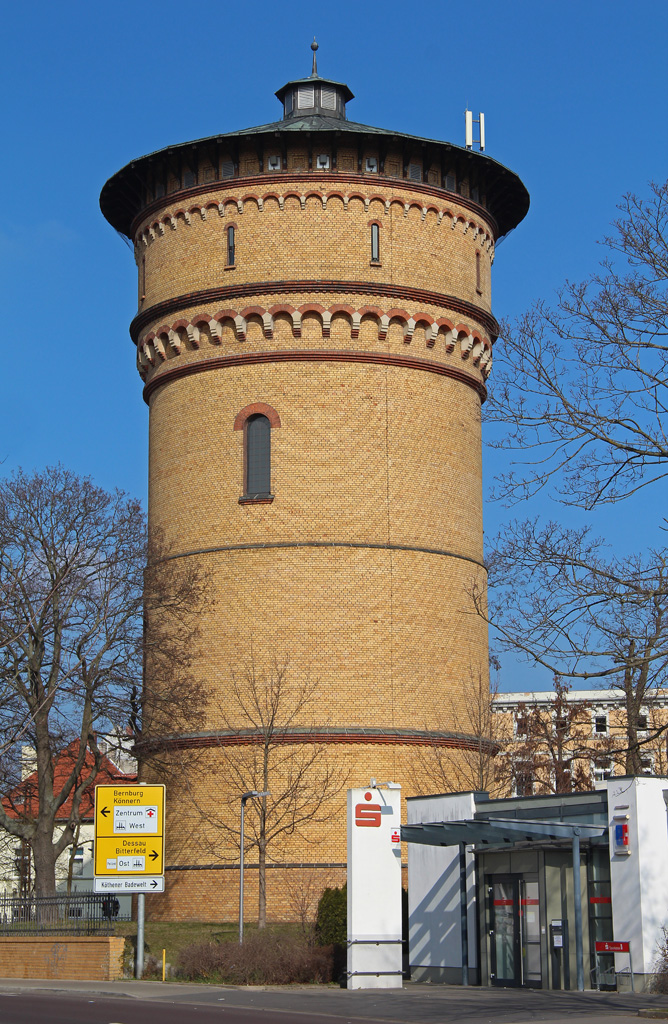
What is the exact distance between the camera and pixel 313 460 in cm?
3166

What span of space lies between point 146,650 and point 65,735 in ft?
9.49

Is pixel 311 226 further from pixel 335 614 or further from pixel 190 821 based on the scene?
pixel 190 821

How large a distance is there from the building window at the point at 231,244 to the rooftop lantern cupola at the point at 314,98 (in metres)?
6.06

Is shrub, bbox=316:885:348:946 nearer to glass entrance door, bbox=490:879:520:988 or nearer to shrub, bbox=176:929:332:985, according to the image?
shrub, bbox=176:929:332:985

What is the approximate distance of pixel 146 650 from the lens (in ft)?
109

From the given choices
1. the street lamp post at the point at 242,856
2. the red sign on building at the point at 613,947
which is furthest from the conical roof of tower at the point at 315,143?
the red sign on building at the point at 613,947

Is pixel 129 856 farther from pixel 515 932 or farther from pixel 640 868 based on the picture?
pixel 640 868

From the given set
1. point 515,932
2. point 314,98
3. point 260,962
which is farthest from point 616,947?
point 314,98

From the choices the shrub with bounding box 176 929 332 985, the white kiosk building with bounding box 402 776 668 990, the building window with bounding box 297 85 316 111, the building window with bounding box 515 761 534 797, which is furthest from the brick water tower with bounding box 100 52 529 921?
the building window with bounding box 515 761 534 797

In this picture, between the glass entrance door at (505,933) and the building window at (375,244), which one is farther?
the building window at (375,244)

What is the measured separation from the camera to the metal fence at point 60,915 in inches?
1089

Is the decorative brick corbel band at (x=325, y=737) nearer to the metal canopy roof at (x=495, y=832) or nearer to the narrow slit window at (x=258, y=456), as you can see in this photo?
→ the narrow slit window at (x=258, y=456)

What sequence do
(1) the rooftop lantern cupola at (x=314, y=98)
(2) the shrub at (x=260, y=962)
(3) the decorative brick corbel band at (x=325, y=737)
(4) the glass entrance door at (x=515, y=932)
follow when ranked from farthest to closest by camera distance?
(1) the rooftop lantern cupola at (x=314, y=98), (3) the decorative brick corbel band at (x=325, y=737), (2) the shrub at (x=260, y=962), (4) the glass entrance door at (x=515, y=932)

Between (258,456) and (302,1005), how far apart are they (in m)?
14.5
